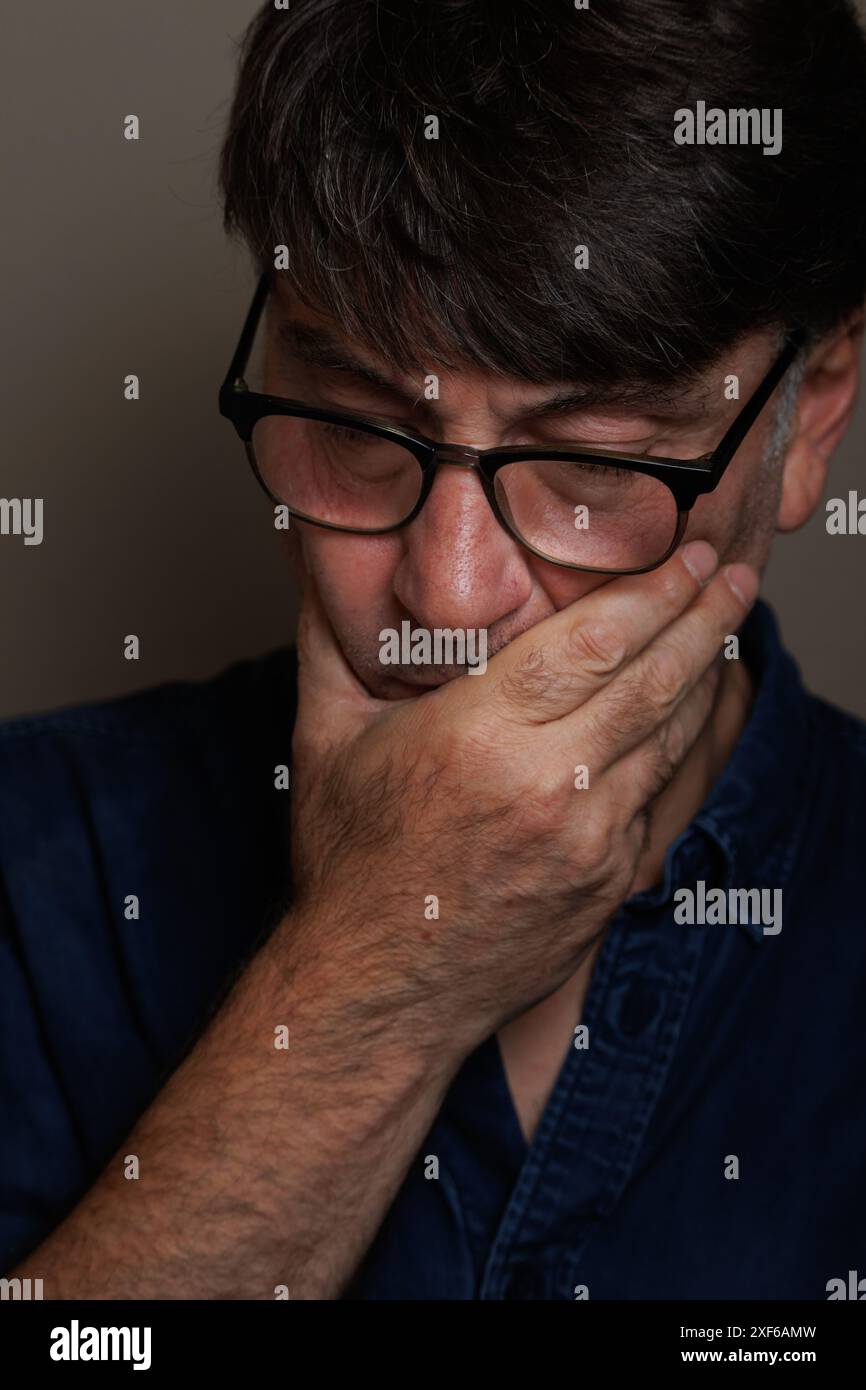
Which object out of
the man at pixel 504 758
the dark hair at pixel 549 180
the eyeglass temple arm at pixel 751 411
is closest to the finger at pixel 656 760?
the man at pixel 504 758

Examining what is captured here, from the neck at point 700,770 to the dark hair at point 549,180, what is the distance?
0.55m

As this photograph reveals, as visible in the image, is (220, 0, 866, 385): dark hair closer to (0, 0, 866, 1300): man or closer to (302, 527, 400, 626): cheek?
(0, 0, 866, 1300): man

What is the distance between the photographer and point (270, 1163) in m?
1.53

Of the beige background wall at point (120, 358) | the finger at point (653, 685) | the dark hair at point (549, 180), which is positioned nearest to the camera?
the dark hair at point (549, 180)

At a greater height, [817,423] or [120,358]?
[120,358]

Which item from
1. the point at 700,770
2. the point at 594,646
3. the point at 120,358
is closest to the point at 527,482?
the point at 594,646

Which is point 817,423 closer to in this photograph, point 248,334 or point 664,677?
point 664,677

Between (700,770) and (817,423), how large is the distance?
447 millimetres

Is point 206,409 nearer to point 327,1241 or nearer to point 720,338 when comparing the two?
point 720,338

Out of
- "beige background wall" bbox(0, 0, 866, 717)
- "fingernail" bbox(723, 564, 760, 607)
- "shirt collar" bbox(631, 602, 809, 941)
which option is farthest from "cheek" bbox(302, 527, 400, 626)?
"beige background wall" bbox(0, 0, 866, 717)

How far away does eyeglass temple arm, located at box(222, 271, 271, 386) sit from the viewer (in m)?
1.74

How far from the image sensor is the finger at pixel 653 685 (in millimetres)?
1544

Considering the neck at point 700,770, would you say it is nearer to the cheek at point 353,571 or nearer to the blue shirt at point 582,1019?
the blue shirt at point 582,1019

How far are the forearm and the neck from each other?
0.43 metres
